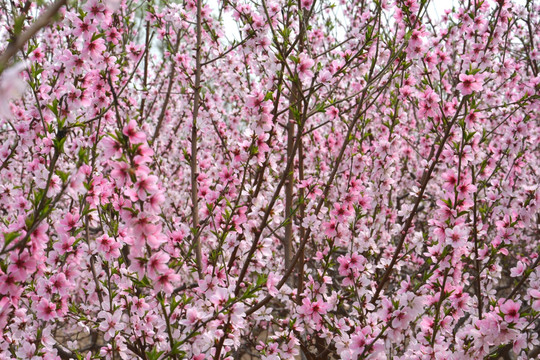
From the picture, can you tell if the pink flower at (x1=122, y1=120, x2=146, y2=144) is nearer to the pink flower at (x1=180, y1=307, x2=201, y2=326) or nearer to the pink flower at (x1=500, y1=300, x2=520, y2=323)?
the pink flower at (x1=180, y1=307, x2=201, y2=326)

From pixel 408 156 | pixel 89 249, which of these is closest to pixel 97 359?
pixel 89 249

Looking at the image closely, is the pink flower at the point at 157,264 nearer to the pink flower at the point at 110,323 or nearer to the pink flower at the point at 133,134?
the pink flower at the point at 133,134

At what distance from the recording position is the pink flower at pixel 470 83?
9.34 ft

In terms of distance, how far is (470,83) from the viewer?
2.87 meters

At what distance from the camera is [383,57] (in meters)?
4.23

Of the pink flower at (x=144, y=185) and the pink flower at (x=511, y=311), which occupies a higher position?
the pink flower at (x=511, y=311)

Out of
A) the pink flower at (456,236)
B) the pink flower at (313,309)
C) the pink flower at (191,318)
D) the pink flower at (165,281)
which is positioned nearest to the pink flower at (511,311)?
the pink flower at (456,236)

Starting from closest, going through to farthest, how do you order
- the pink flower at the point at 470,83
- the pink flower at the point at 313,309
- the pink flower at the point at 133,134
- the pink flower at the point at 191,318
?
the pink flower at the point at 133,134 → the pink flower at the point at 191,318 → the pink flower at the point at 470,83 → the pink flower at the point at 313,309

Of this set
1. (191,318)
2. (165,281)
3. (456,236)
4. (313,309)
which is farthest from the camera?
(313,309)

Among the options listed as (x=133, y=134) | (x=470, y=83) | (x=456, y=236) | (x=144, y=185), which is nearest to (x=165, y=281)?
(x=144, y=185)

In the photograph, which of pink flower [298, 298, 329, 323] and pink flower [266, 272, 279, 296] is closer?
pink flower [266, 272, 279, 296]

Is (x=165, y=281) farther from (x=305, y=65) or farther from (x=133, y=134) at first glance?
(x=305, y=65)

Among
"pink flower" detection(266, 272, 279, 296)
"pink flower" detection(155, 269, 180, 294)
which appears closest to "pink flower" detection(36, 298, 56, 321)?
"pink flower" detection(155, 269, 180, 294)

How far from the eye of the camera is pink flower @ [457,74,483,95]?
9.34 ft
